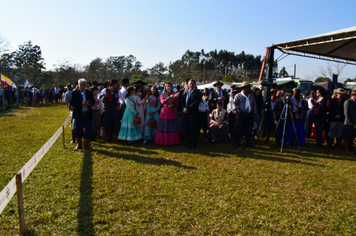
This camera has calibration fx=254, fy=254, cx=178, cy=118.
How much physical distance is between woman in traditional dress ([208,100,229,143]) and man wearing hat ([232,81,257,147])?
0.80 m

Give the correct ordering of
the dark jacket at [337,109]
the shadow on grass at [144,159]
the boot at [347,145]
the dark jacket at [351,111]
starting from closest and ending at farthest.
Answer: the shadow on grass at [144,159] < the dark jacket at [351,111] < the boot at [347,145] < the dark jacket at [337,109]

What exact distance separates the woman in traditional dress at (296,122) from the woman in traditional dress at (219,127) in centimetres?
194

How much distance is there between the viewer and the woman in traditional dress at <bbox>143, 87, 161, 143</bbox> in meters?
7.88

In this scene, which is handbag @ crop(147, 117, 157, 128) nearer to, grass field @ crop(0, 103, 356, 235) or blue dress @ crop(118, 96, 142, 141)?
blue dress @ crop(118, 96, 142, 141)

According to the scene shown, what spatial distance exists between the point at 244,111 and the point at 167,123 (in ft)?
7.49

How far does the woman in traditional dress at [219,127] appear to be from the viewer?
8.34 meters

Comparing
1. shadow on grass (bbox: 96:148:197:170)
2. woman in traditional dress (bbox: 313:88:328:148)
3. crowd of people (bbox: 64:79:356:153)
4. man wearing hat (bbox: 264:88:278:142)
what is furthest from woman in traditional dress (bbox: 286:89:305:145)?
shadow on grass (bbox: 96:148:197:170)

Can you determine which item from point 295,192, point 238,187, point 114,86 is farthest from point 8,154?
point 295,192

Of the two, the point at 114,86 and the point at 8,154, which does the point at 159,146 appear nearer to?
the point at 114,86

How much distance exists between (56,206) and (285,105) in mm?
6453

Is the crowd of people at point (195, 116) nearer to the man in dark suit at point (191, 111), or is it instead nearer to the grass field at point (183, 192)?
the man in dark suit at point (191, 111)

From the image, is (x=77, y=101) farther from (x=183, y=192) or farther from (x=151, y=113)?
(x=183, y=192)

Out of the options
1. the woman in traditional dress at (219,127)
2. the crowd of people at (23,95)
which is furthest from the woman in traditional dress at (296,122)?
the crowd of people at (23,95)

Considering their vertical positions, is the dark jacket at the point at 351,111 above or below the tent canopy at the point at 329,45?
below
